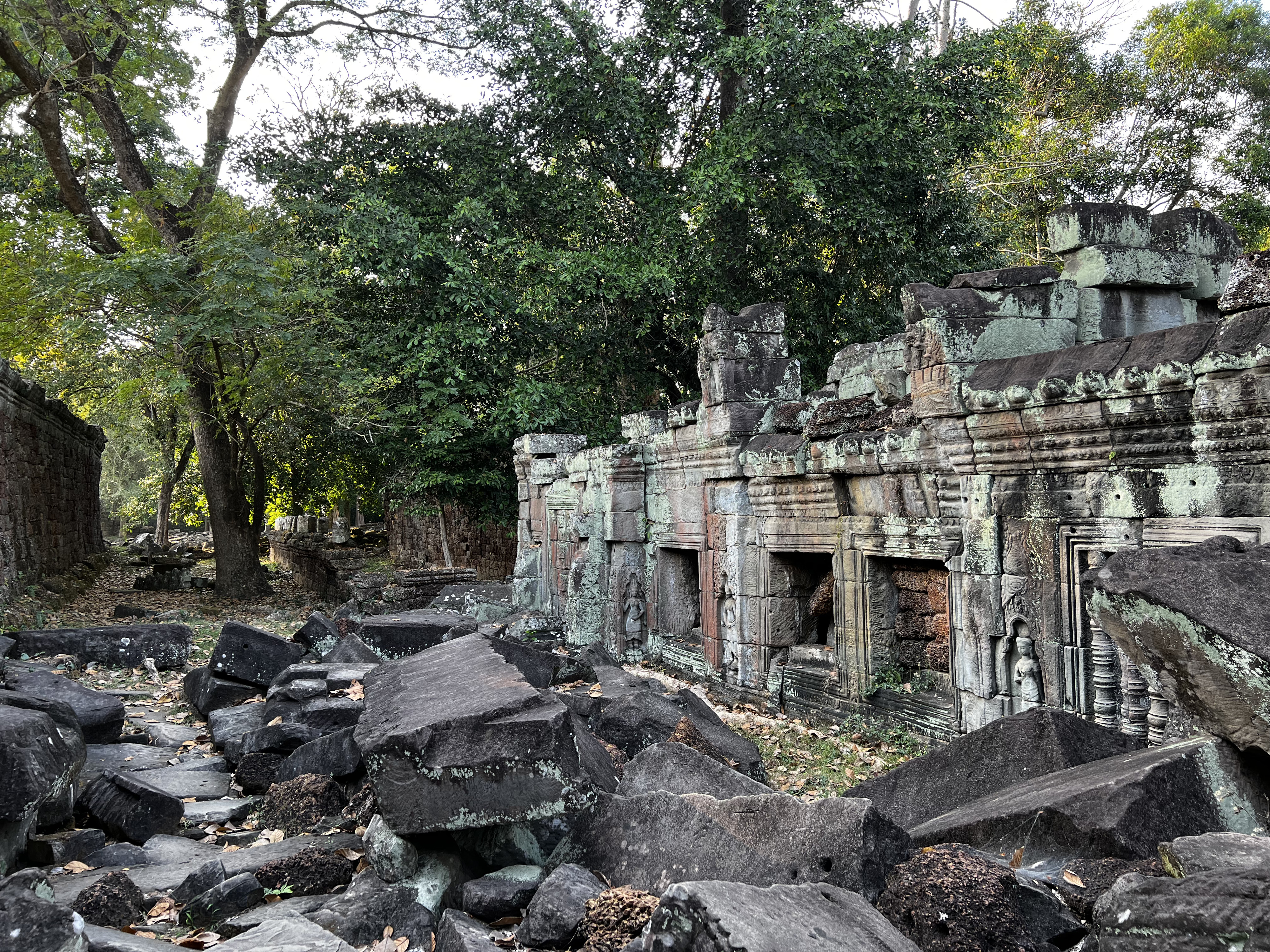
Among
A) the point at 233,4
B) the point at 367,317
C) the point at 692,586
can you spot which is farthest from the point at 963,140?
the point at 233,4

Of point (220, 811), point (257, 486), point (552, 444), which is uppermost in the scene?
point (552, 444)

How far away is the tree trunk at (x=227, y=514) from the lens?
15.9m

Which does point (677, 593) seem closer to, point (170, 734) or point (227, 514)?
point (170, 734)

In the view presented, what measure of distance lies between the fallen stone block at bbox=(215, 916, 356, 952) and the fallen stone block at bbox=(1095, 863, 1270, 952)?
7.09 ft

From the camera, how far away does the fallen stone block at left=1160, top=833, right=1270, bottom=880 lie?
2371mm

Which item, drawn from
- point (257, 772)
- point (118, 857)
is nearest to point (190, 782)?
point (257, 772)

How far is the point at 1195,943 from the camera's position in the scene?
2.08 metres

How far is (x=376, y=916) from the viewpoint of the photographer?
326 centimetres

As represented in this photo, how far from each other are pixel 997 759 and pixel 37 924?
343 cm

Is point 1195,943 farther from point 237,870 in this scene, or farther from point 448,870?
point 237,870

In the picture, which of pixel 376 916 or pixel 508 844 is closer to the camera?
pixel 376 916

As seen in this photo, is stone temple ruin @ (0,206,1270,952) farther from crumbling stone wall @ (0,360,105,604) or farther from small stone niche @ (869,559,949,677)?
crumbling stone wall @ (0,360,105,604)

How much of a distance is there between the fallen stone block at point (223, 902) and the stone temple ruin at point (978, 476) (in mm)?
3288

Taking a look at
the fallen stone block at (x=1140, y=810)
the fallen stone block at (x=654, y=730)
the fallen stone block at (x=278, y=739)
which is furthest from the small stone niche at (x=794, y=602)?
the fallen stone block at (x=1140, y=810)
